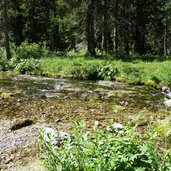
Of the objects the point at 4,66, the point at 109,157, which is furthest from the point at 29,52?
the point at 109,157

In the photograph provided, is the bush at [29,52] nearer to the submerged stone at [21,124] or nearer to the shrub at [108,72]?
the shrub at [108,72]

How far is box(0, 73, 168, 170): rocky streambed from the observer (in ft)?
18.6

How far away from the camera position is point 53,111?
27.6 ft

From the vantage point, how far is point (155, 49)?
56.3 m

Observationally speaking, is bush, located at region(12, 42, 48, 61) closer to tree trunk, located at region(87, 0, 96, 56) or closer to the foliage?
tree trunk, located at region(87, 0, 96, 56)

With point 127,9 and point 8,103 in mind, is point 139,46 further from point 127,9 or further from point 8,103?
point 8,103

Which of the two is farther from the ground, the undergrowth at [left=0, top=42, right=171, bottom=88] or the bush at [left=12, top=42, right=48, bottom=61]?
the bush at [left=12, top=42, right=48, bottom=61]

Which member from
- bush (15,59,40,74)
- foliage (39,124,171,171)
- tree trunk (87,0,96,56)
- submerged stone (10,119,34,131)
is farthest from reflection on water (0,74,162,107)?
tree trunk (87,0,96,56)

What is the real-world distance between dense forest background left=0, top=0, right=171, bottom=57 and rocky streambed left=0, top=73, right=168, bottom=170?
44.0 ft

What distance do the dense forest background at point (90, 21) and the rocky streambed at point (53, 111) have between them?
44.0ft

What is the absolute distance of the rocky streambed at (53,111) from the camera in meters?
5.68

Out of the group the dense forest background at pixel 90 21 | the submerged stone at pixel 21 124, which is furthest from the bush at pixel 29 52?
the submerged stone at pixel 21 124

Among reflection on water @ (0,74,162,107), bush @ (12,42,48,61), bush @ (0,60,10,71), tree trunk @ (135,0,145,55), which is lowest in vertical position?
reflection on water @ (0,74,162,107)

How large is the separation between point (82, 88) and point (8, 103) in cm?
428
